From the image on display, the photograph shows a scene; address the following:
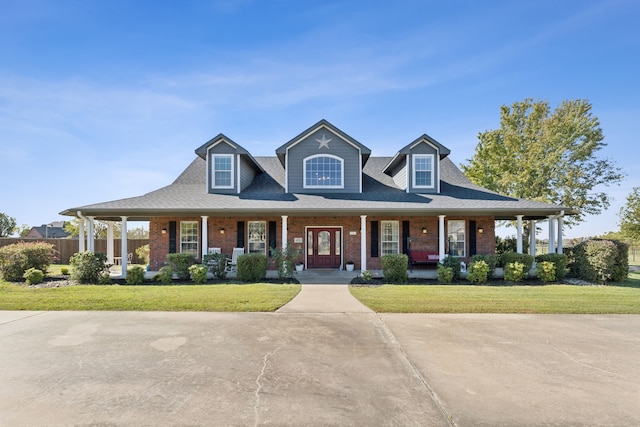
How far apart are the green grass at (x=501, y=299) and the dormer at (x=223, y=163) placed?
746 cm

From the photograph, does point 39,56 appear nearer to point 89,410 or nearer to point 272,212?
point 272,212

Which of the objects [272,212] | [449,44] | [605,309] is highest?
[449,44]

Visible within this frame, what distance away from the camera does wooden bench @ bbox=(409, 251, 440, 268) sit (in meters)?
13.3

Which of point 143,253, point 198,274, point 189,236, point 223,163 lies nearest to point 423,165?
point 223,163

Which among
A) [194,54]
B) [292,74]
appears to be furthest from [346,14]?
[194,54]

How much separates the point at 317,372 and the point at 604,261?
12.3 metres

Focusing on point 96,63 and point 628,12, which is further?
point 96,63

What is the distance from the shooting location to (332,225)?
1405cm

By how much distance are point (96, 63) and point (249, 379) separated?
11112 millimetres

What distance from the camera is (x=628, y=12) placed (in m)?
9.07

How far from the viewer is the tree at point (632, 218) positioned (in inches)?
891

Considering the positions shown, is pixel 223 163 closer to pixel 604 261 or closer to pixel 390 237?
pixel 390 237

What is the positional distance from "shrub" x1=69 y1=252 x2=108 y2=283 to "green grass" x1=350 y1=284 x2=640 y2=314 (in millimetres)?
9075

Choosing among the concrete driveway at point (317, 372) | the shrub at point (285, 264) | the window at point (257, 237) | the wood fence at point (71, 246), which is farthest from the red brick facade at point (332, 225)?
the wood fence at point (71, 246)
